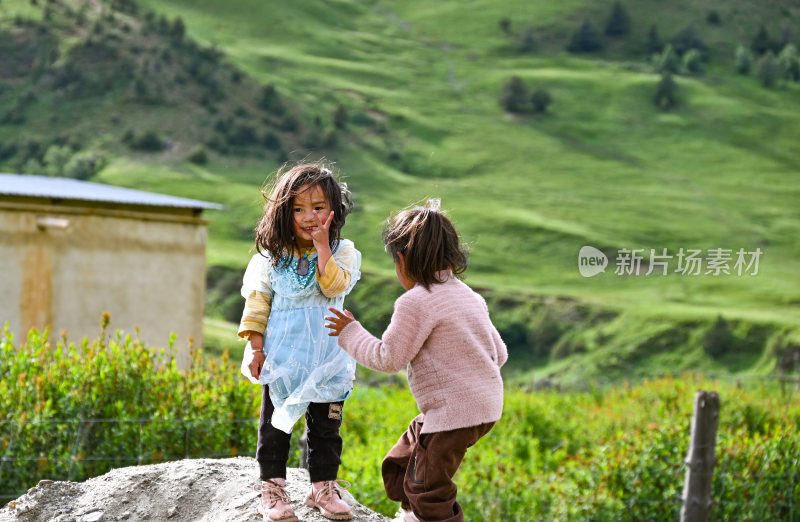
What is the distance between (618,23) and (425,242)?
378 ft

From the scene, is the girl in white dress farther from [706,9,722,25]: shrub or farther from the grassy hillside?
[706,9,722,25]: shrub

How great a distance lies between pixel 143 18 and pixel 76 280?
88769mm

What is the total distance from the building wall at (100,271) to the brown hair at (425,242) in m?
11.8

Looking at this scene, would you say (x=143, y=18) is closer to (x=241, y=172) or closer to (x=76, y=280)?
(x=241, y=172)

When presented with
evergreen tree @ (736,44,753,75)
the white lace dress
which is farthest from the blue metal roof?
evergreen tree @ (736,44,753,75)

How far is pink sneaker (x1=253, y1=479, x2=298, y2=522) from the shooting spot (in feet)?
13.5

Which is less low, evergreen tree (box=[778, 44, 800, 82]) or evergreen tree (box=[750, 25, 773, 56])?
evergreen tree (box=[750, 25, 773, 56])

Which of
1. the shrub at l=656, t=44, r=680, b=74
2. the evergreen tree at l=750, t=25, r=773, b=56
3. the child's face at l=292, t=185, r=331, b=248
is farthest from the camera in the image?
the evergreen tree at l=750, t=25, r=773, b=56

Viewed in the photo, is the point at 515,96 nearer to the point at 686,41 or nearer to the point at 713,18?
the point at 686,41

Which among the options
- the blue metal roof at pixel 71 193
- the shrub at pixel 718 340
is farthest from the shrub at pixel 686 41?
the blue metal roof at pixel 71 193

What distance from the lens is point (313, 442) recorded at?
4.19 metres

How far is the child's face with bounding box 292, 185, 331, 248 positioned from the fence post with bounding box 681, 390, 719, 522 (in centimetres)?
370

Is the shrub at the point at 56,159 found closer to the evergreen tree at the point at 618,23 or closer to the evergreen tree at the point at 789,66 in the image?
the evergreen tree at the point at 618,23

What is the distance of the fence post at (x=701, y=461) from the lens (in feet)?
21.5
